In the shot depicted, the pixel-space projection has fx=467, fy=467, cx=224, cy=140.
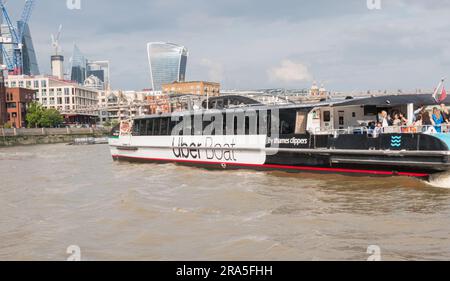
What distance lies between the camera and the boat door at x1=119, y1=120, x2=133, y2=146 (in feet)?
93.2

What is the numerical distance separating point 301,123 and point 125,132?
1338 cm

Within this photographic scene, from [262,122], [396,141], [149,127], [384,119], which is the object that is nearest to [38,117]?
[149,127]

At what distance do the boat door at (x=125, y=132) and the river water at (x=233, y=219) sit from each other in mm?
10046

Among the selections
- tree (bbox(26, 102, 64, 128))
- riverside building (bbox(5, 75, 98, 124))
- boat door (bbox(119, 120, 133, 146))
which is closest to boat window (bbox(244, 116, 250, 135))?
boat door (bbox(119, 120, 133, 146))

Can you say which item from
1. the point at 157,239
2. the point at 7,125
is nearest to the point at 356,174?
the point at 157,239

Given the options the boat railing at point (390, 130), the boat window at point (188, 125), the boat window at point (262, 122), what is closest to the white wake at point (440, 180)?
the boat railing at point (390, 130)

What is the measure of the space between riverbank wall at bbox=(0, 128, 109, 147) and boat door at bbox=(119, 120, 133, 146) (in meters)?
51.4

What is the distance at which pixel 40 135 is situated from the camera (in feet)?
276

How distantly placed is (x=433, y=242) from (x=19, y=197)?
13.5 metres

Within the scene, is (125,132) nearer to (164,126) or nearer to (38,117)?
(164,126)

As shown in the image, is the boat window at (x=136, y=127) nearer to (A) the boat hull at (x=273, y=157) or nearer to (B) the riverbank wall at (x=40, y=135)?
(A) the boat hull at (x=273, y=157)

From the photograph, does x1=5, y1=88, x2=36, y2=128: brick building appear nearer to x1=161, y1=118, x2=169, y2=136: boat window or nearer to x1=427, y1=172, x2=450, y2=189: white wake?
x1=161, y1=118, x2=169, y2=136: boat window

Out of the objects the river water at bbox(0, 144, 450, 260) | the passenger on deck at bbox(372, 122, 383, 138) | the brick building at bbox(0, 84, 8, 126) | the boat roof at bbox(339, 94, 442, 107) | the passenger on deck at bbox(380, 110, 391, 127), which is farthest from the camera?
the brick building at bbox(0, 84, 8, 126)

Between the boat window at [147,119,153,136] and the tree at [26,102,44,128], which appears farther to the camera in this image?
the tree at [26,102,44,128]
